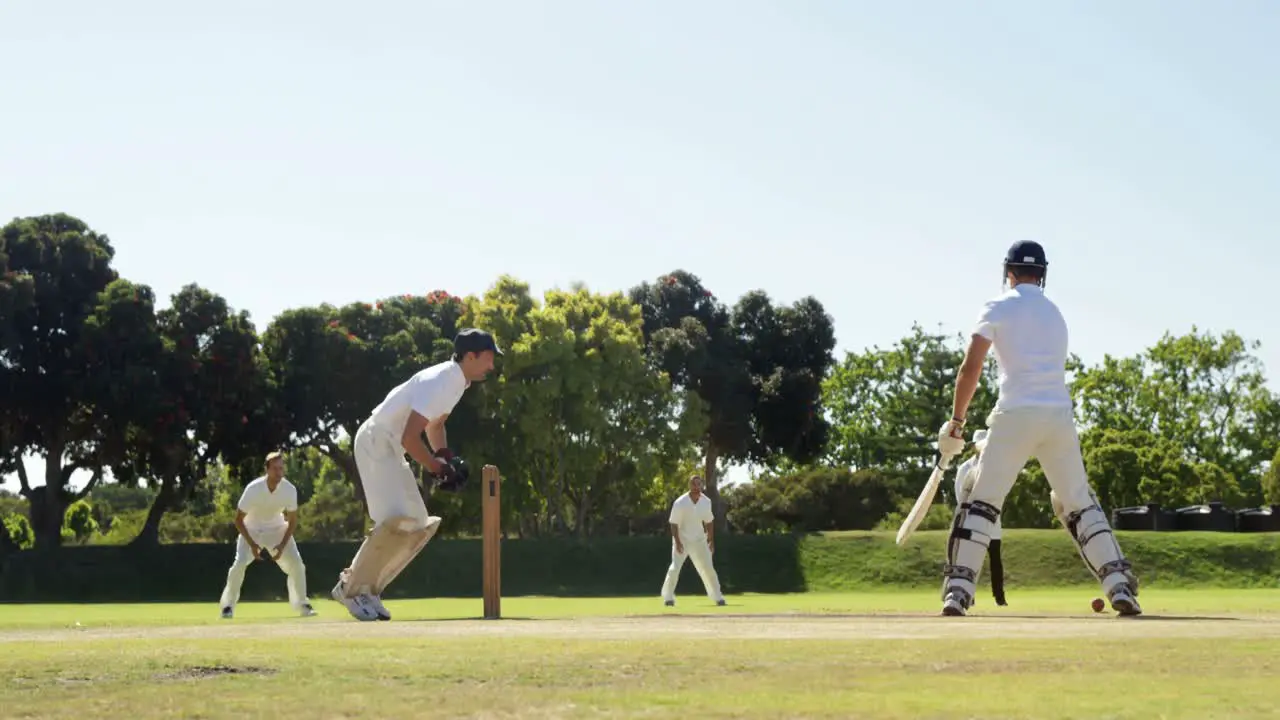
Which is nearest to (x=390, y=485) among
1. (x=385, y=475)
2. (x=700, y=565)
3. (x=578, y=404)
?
(x=385, y=475)

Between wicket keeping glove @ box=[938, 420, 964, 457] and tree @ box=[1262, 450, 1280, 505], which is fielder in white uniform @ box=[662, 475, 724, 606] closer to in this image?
wicket keeping glove @ box=[938, 420, 964, 457]

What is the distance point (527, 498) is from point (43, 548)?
15.7 metres

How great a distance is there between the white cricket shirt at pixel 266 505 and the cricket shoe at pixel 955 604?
11.0 metres

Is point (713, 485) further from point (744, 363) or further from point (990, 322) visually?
point (990, 322)

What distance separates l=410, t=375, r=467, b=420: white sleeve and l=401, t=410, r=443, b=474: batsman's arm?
56mm

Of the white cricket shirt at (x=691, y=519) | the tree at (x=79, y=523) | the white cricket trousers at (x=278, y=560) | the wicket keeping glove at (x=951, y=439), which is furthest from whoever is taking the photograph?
the tree at (x=79, y=523)

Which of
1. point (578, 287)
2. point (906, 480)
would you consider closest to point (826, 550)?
point (578, 287)

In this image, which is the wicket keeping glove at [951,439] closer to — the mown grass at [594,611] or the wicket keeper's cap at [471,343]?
the mown grass at [594,611]

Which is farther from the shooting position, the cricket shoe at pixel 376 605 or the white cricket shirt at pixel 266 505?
the white cricket shirt at pixel 266 505

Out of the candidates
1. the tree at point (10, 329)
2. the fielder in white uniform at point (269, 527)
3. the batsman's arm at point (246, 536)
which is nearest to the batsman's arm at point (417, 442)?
the fielder in white uniform at point (269, 527)

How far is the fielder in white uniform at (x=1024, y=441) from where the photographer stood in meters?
12.7

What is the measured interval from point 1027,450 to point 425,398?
4.52 m

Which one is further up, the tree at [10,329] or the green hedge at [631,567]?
the tree at [10,329]

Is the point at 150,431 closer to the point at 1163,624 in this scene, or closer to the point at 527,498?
the point at 527,498
